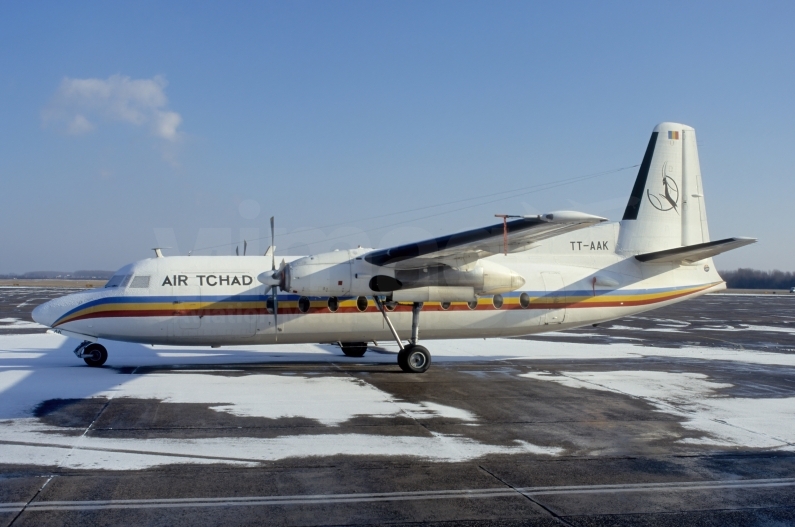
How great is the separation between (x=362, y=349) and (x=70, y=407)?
30.4ft

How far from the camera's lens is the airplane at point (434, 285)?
584 inches

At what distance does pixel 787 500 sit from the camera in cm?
690

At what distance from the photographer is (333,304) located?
16219 mm

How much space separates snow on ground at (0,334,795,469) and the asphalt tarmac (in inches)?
2.1

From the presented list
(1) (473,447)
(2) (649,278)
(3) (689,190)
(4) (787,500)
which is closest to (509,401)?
(1) (473,447)

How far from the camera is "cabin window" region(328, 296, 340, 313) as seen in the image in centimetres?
1622

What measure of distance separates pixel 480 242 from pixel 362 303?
424cm

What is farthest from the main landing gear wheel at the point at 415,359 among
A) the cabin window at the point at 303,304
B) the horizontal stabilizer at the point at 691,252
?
the horizontal stabilizer at the point at 691,252

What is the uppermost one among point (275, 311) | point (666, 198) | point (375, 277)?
point (666, 198)

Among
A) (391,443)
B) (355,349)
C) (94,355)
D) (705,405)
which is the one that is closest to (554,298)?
(705,405)

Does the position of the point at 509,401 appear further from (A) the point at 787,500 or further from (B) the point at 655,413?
(A) the point at 787,500

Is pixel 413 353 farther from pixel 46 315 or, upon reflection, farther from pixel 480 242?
pixel 46 315

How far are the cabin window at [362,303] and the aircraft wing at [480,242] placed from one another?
1742 mm

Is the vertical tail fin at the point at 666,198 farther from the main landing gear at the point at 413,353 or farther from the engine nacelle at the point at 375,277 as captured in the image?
the main landing gear at the point at 413,353
